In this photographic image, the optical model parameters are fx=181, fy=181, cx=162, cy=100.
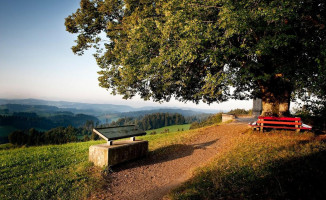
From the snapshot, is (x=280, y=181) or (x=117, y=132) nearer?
(x=280, y=181)

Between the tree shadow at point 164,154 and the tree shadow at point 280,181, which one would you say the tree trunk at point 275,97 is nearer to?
the tree shadow at point 164,154

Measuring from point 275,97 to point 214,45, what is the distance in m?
7.26

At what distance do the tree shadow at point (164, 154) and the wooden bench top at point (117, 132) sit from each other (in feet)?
4.07

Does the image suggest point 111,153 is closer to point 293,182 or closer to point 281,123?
point 293,182

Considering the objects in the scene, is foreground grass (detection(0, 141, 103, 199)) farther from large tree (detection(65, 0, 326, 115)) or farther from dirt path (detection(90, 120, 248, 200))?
large tree (detection(65, 0, 326, 115))

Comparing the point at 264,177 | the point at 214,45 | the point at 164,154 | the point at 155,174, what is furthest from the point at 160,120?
the point at 264,177

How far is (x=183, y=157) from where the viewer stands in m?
8.95

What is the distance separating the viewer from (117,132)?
8547mm

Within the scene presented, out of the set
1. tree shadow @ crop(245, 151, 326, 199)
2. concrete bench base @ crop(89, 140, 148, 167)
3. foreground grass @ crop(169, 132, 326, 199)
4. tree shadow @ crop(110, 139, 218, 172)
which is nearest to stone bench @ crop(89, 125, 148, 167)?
concrete bench base @ crop(89, 140, 148, 167)

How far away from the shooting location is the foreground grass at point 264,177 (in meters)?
3.83

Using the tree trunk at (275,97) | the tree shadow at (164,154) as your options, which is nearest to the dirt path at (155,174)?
the tree shadow at (164,154)

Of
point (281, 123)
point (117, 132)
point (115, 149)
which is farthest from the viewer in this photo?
point (281, 123)

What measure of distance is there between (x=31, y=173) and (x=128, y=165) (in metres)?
3.84

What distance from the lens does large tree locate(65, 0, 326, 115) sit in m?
8.19
